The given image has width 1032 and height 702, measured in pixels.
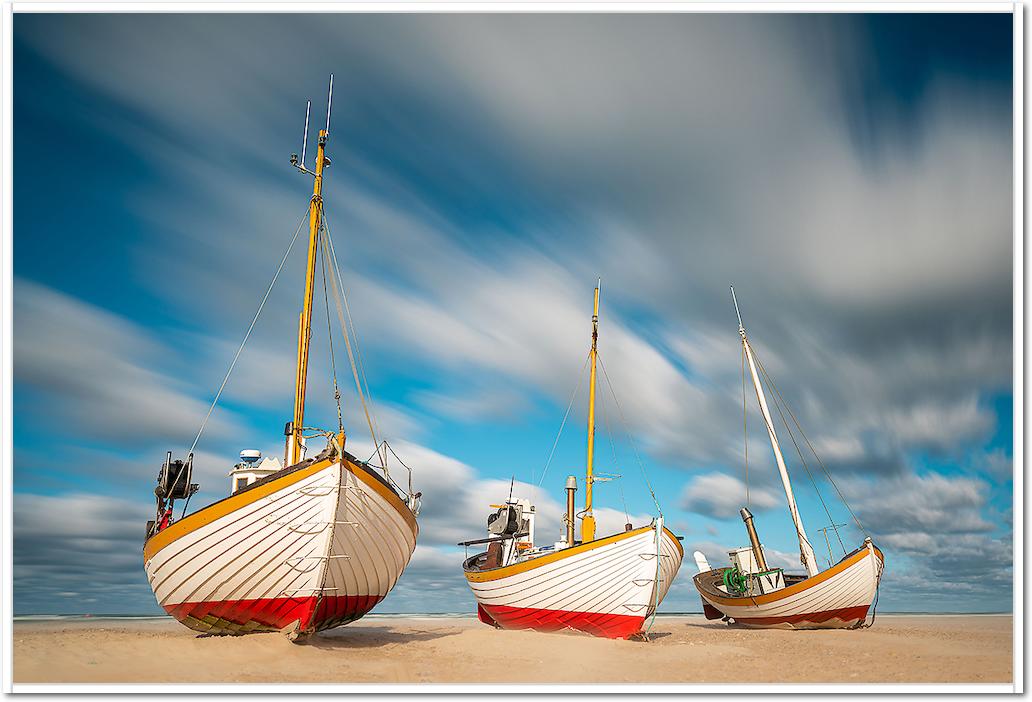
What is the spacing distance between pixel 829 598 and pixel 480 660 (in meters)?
13.8

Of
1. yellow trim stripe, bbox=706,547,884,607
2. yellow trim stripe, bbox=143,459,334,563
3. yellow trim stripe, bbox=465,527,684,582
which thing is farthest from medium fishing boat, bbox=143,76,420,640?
yellow trim stripe, bbox=706,547,884,607

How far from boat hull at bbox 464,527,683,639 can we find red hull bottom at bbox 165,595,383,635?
21.2 feet

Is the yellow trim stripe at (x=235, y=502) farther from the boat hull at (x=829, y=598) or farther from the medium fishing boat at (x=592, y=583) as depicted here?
the boat hull at (x=829, y=598)

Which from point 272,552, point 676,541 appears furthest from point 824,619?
point 272,552

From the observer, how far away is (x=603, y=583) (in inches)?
648

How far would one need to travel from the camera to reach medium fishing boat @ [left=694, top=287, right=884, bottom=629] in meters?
20.7

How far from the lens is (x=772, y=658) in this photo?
1332 centimetres

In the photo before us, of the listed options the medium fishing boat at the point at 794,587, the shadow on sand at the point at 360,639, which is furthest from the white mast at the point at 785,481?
the shadow on sand at the point at 360,639
